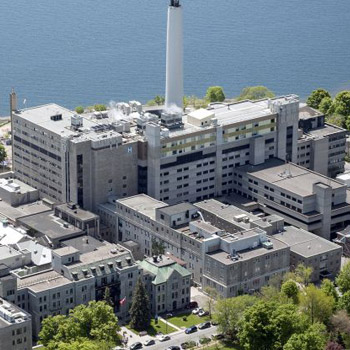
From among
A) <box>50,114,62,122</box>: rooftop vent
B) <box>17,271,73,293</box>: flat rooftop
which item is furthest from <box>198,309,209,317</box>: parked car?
<box>50,114,62,122</box>: rooftop vent

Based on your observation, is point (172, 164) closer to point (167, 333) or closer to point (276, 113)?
point (276, 113)

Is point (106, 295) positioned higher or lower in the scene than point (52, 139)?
lower

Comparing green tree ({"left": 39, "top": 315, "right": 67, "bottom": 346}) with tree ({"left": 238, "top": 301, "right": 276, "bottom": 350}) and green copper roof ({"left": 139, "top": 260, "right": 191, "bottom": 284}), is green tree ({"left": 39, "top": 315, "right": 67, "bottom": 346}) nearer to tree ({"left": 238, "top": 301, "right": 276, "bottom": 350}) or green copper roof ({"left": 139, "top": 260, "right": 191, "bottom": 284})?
green copper roof ({"left": 139, "top": 260, "right": 191, "bottom": 284})

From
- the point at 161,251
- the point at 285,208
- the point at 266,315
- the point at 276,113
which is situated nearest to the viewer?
the point at 266,315

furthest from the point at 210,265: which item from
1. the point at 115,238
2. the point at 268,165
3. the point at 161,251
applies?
the point at 268,165

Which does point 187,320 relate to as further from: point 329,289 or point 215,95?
point 215,95

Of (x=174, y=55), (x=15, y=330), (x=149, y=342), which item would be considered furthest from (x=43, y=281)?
(x=174, y=55)

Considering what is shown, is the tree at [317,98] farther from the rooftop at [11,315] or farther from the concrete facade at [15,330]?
the concrete facade at [15,330]
